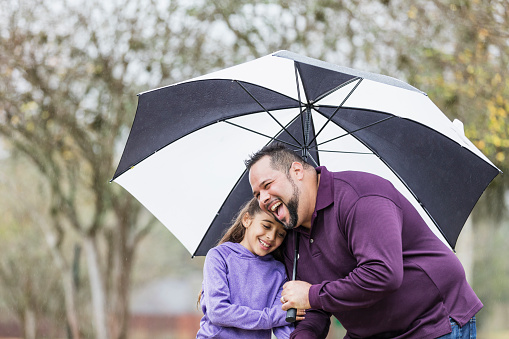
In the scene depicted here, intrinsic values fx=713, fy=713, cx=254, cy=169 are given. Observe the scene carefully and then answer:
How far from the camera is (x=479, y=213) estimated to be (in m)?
18.3

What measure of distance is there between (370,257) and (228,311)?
0.99 metres

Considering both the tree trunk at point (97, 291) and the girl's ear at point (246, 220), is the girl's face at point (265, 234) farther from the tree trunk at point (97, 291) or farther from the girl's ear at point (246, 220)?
the tree trunk at point (97, 291)

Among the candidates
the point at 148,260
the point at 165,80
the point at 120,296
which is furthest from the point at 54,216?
the point at 148,260

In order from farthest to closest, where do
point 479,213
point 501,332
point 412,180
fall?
point 501,332
point 479,213
point 412,180

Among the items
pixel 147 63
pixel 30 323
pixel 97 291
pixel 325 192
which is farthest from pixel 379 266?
pixel 30 323

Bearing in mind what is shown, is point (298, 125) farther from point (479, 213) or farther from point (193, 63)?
point (479, 213)

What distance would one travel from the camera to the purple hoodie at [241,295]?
3723mm

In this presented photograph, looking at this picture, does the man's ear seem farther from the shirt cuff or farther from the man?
the shirt cuff

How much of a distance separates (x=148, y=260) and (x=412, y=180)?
1314 inches

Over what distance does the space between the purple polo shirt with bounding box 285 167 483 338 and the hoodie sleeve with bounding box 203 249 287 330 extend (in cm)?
38

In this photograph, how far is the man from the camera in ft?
10.1

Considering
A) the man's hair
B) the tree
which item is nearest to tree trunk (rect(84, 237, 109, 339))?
the tree

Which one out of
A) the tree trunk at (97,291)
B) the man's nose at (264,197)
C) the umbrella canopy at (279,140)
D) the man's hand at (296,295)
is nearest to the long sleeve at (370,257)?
the man's hand at (296,295)

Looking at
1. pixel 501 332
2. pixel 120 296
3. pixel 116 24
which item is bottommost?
pixel 501 332
